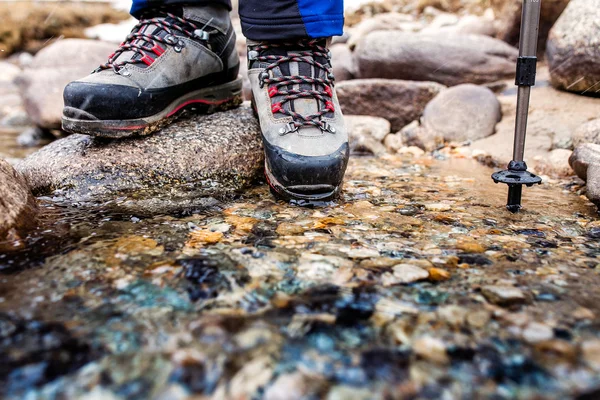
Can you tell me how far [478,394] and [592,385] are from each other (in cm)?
21

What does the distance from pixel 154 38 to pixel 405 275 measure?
66.8 inches

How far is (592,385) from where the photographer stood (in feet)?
2.64

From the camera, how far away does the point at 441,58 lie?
5.55 metres

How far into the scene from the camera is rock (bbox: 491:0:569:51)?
589cm

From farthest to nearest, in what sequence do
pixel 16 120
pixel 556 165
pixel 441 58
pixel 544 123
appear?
pixel 16 120 < pixel 441 58 < pixel 544 123 < pixel 556 165

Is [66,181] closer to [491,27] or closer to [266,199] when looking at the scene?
[266,199]

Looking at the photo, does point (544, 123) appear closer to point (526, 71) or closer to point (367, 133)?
point (367, 133)

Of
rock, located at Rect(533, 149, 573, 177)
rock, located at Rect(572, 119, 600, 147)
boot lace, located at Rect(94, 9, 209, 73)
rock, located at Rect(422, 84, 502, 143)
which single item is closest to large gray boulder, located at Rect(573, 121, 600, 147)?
rock, located at Rect(572, 119, 600, 147)

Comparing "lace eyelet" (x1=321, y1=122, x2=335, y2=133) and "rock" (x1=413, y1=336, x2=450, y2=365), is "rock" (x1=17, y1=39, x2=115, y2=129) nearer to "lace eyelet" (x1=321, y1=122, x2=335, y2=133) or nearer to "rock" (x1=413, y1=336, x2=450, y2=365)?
"lace eyelet" (x1=321, y1=122, x2=335, y2=133)

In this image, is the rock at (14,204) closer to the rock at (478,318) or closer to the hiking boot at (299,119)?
the hiking boot at (299,119)

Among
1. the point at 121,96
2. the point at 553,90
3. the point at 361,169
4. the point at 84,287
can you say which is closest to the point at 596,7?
the point at 553,90

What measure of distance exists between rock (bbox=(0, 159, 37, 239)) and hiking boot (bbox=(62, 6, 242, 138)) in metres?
0.39

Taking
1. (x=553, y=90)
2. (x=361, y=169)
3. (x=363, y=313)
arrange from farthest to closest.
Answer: (x=553, y=90) → (x=361, y=169) → (x=363, y=313)

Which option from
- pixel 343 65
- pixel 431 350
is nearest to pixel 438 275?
pixel 431 350
